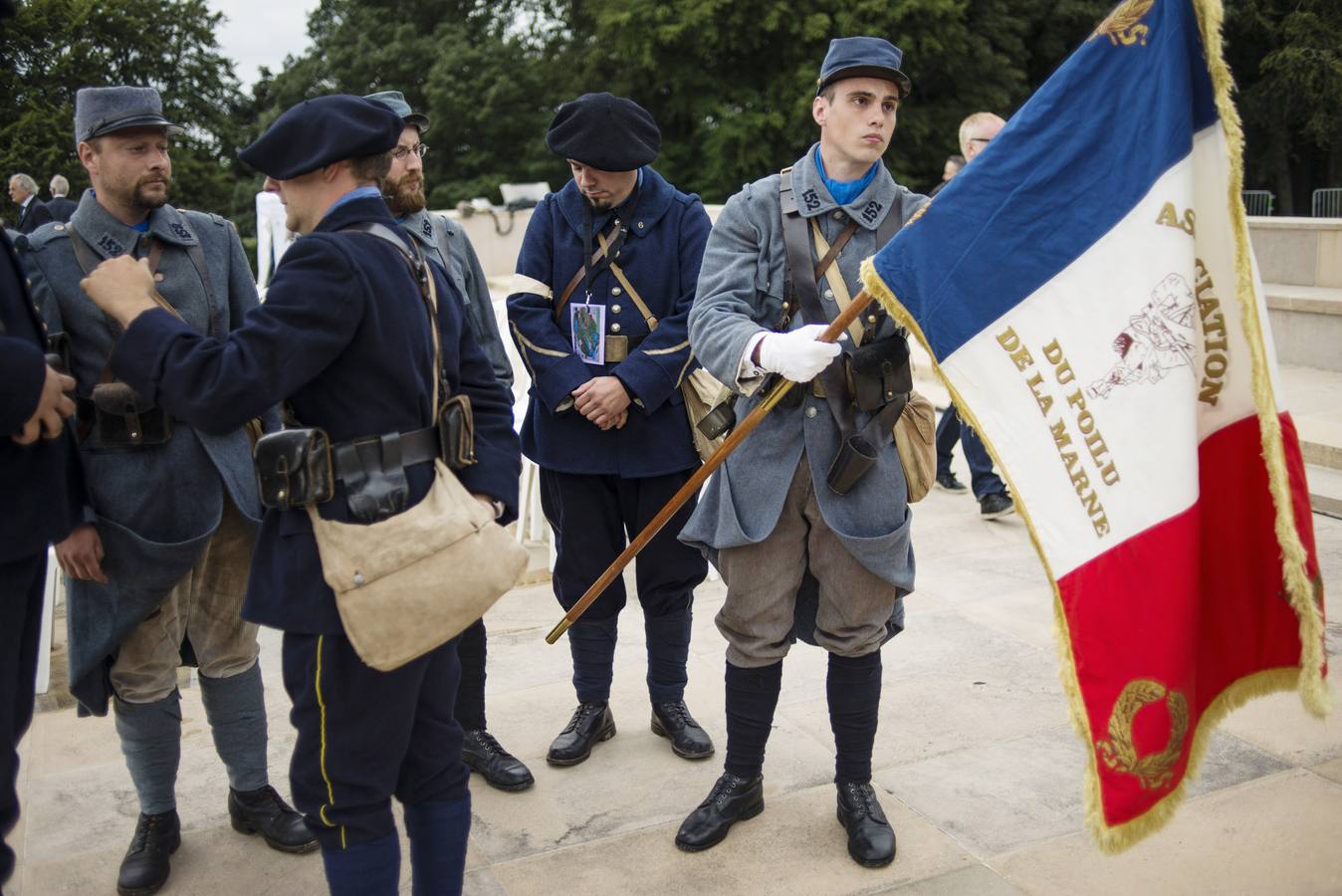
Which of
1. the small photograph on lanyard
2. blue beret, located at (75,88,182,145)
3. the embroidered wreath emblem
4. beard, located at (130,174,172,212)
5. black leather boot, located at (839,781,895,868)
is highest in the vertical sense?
blue beret, located at (75,88,182,145)

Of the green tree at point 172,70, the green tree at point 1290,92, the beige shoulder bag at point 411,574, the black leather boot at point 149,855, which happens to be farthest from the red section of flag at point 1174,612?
the green tree at point 172,70

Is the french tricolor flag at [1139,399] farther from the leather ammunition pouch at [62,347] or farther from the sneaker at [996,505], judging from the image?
the sneaker at [996,505]

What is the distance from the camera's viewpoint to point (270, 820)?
11.4ft

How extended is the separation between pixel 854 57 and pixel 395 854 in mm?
2160

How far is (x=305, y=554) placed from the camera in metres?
2.59

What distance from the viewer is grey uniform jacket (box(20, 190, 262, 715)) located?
124 inches

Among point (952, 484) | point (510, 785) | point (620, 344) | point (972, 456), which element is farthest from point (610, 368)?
point (952, 484)

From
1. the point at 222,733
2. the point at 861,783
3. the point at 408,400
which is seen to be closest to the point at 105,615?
the point at 222,733

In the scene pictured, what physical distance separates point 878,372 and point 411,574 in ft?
4.26

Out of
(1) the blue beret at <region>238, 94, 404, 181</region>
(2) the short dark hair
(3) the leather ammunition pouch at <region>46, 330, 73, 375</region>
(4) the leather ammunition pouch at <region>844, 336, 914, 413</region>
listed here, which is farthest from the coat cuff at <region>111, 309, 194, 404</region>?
(4) the leather ammunition pouch at <region>844, 336, 914, 413</region>

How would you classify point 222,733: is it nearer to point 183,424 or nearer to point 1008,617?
point 183,424

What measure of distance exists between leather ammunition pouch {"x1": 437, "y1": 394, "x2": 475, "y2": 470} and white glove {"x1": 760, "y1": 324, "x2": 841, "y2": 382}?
0.72 metres

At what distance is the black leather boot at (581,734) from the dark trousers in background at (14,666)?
158cm

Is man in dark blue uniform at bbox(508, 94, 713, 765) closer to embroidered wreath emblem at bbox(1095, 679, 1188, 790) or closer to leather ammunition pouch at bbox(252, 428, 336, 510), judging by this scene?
leather ammunition pouch at bbox(252, 428, 336, 510)
